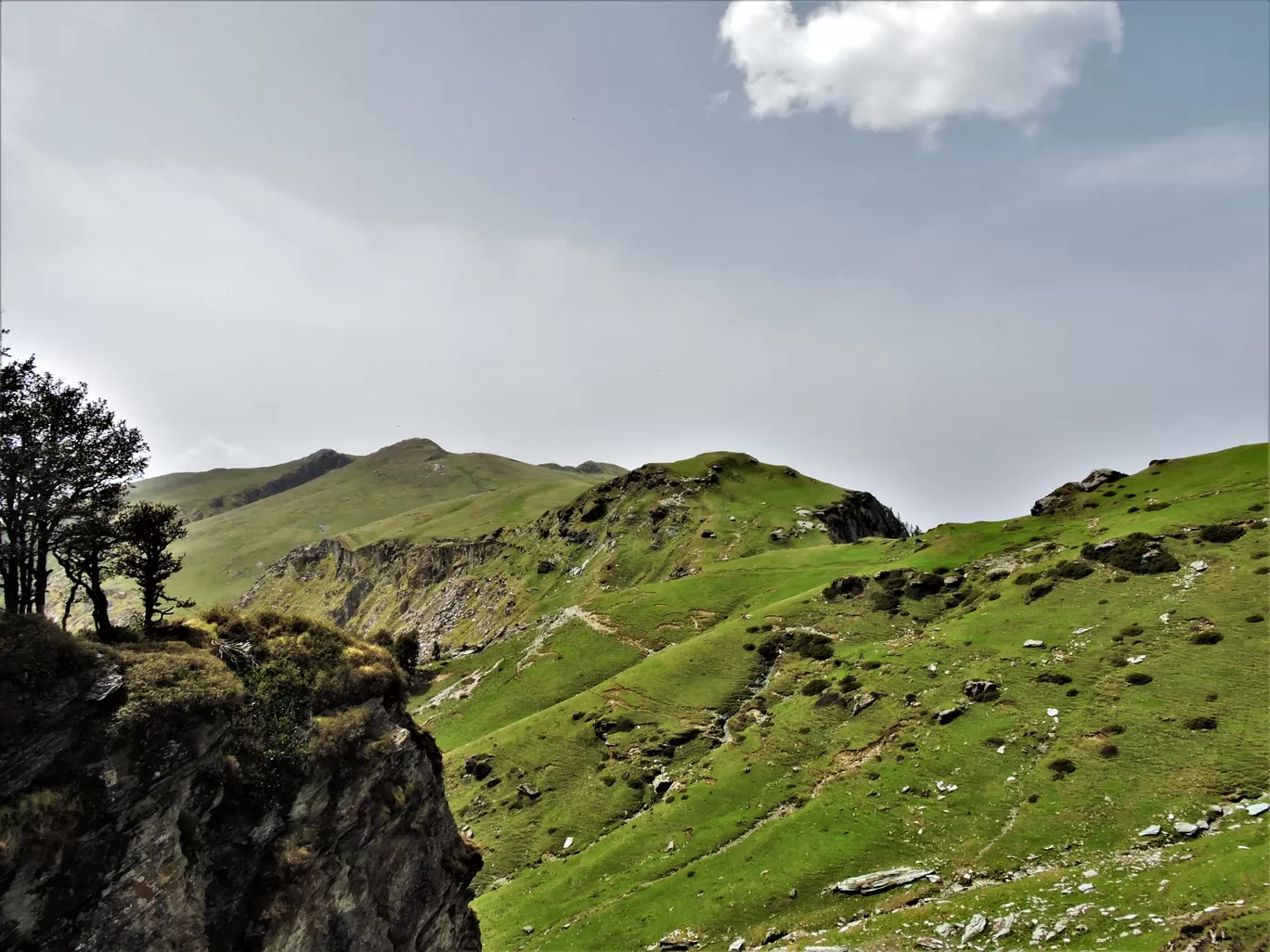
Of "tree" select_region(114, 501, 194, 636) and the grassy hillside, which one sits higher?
"tree" select_region(114, 501, 194, 636)

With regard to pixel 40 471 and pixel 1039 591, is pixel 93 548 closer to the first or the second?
pixel 40 471

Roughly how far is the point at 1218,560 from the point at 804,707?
5117 cm

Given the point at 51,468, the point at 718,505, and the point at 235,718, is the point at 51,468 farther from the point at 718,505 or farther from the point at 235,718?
the point at 718,505

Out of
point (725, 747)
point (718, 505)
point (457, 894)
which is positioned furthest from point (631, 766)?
point (718, 505)

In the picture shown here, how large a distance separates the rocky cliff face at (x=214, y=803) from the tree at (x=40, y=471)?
7685 mm

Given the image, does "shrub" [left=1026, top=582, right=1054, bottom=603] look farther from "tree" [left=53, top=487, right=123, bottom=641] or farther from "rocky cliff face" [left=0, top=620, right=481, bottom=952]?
"tree" [left=53, top=487, right=123, bottom=641]

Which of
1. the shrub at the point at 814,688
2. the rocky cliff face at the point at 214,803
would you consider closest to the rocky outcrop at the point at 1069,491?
the shrub at the point at 814,688

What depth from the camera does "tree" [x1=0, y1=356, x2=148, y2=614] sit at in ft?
95.6

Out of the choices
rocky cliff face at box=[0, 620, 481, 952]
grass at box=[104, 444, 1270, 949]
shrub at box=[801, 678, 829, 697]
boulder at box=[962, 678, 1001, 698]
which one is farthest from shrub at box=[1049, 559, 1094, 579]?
rocky cliff face at box=[0, 620, 481, 952]

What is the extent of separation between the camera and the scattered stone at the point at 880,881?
47781 mm

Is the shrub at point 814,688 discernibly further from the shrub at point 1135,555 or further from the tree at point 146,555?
the tree at point 146,555

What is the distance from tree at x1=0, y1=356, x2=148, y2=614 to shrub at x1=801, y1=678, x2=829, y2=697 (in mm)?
74344

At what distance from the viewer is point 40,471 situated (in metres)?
29.8

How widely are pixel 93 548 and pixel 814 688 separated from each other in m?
74.9
